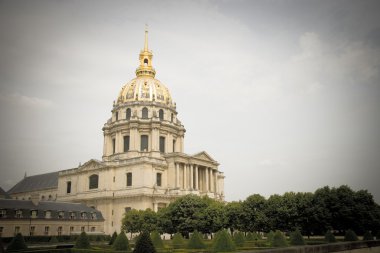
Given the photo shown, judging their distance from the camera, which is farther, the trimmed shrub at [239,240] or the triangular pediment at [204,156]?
the triangular pediment at [204,156]

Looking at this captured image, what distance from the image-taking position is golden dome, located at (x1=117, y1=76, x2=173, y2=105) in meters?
77.1

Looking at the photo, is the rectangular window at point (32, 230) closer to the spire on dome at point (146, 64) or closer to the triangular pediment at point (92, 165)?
the triangular pediment at point (92, 165)

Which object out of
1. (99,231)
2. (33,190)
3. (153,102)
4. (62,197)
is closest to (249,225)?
(99,231)

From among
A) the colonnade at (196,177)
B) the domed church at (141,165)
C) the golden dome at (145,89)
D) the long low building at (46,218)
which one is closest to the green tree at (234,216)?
the domed church at (141,165)

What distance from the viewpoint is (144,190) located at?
63344mm

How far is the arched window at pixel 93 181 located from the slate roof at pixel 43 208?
4.42 metres

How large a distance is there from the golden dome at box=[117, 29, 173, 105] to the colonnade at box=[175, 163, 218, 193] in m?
16.1

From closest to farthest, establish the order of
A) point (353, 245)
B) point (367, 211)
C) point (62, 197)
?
1. point (353, 245)
2. point (367, 211)
3. point (62, 197)

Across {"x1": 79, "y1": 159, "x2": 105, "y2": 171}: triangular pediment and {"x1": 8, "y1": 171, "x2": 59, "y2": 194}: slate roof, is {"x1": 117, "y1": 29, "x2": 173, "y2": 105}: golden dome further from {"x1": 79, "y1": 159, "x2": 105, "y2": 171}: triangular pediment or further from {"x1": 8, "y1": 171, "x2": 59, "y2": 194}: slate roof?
{"x1": 8, "y1": 171, "x2": 59, "y2": 194}: slate roof

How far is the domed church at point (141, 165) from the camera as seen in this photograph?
214 feet

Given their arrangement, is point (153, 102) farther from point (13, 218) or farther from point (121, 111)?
point (13, 218)

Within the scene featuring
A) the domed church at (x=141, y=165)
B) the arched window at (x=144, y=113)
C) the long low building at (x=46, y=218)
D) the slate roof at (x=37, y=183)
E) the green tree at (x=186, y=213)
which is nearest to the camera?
the green tree at (x=186, y=213)

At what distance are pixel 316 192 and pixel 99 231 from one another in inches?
1496

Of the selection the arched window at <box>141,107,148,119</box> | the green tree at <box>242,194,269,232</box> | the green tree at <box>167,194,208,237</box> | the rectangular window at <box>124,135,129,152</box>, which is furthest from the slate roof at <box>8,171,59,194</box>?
the green tree at <box>242,194,269,232</box>
